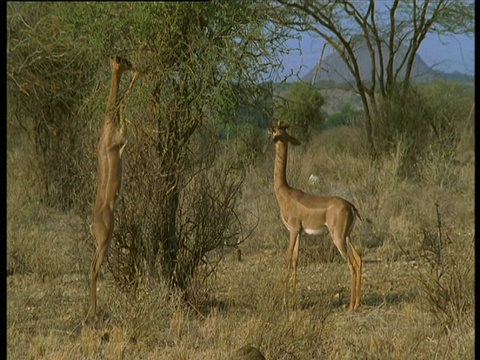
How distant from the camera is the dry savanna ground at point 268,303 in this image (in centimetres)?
567

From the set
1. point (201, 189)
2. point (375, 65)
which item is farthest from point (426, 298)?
point (375, 65)

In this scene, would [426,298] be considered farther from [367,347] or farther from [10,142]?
[10,142]

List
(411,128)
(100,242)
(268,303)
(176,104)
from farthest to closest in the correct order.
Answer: (411,128) → (176,104) → (100,242) → (268,303)

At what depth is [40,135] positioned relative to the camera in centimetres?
1254

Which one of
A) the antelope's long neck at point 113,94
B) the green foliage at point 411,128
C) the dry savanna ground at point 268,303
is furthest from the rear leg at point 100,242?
the green foliage at point 411,128

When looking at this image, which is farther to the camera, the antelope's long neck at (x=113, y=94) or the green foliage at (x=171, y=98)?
the green foliage at (x=171, y=98)

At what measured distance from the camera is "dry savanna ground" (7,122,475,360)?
5668mm

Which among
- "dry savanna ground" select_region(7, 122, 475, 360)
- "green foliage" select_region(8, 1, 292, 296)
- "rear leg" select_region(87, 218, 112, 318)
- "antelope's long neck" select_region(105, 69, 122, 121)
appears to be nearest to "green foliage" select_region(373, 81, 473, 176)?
"dry savanna ground" select_region(7, 122, 475, 360)

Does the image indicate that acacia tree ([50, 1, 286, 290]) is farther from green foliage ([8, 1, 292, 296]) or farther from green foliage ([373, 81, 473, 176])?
green foliage ([373, 81, 473, 176])

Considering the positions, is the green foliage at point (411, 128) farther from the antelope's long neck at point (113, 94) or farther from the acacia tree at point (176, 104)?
the antelope's long neck at point (113, 94)

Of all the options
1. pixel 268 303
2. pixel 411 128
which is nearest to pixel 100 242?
pixel 268 303

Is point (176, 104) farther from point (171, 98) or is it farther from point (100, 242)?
point (100, 242)

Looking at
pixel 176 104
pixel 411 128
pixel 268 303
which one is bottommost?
pixel 268 303

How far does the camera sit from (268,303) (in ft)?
18.9
